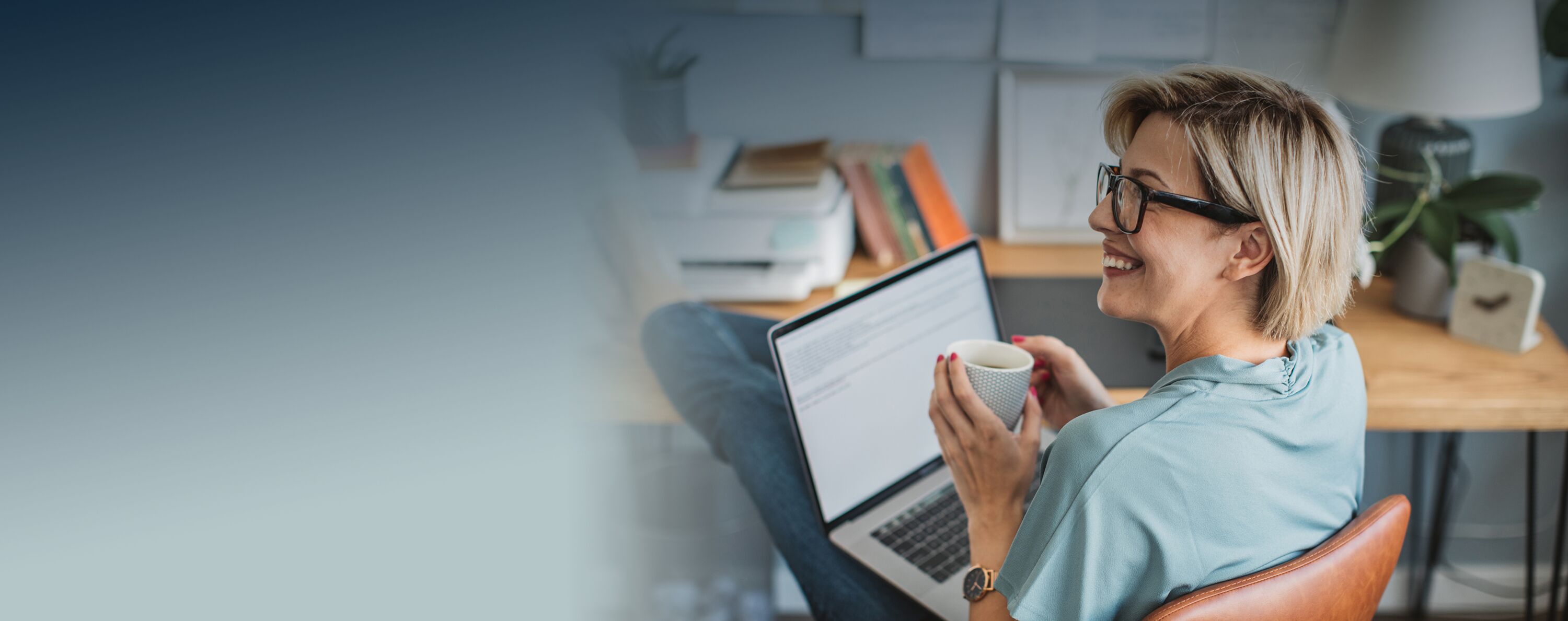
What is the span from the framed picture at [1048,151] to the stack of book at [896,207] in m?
0.14

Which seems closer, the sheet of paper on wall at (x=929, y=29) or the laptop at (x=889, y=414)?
the laptop at (x=889, y=414)

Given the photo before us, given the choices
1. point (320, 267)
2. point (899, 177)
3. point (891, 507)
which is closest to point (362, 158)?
point (320, 267)

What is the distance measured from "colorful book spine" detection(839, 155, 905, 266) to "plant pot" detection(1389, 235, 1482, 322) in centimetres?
76

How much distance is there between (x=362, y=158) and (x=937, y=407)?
71 centimetres

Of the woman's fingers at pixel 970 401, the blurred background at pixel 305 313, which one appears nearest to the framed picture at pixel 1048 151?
the woman's fingers at pixel 970 401

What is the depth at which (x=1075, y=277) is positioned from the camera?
1600 millimetres

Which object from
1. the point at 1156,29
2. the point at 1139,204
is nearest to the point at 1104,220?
the point at 1139,204

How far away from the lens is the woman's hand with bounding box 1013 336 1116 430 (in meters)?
0.98

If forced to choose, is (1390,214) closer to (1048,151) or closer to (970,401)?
(1048,151)

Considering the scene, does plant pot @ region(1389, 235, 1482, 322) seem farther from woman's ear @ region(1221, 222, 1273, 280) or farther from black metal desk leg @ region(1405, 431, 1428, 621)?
woman's ear @ region(1221, 222, 1273, 280)

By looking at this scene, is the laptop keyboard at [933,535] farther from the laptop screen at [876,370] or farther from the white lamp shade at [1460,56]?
the white lamp shade at [1460,56]

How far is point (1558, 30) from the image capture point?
55.6 inches

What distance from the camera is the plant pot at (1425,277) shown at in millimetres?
1430

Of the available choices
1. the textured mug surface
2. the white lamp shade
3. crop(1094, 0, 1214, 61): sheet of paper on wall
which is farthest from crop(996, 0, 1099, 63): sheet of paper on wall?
the textured mug surface
